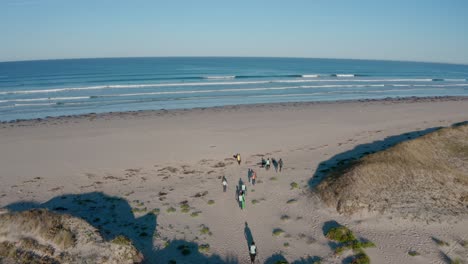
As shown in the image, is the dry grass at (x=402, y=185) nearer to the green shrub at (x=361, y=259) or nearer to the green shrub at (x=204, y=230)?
the green shrub at (x=361, y=259)

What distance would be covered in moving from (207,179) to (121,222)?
24.3 ft

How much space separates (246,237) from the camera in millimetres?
17172

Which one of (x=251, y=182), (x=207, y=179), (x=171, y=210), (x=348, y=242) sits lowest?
(x=171, y=210)

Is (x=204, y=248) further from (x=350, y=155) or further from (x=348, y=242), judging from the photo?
(x=350, y=155)

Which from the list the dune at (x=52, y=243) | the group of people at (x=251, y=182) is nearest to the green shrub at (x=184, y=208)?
the group of people at (x=251, y=182)

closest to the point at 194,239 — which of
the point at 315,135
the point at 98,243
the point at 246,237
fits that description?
the point at 246,237

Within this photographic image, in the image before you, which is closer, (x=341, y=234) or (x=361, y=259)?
(x=361, y=259)

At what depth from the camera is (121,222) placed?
18656 mm

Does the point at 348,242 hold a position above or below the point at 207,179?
below

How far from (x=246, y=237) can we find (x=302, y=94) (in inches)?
2331

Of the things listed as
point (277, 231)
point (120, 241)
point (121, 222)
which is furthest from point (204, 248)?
point (121, 222)

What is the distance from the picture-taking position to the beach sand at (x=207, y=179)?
16422 millimetres

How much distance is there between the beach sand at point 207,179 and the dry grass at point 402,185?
832mm

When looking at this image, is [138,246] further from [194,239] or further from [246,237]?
[246,237]
